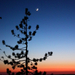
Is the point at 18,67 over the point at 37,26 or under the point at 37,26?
under

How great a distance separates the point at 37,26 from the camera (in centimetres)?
1192

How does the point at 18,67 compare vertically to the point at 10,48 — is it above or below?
below

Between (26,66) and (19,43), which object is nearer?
(26,66)

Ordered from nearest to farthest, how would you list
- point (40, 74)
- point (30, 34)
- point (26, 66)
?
point (40, 74) → point (26, 66) → point (30, 34)

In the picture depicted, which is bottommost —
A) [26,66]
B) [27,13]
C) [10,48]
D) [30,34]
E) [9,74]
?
[9,74]

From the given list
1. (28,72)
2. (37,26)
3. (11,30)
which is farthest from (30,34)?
(28,72)

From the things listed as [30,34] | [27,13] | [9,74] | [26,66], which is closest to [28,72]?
[26,66]

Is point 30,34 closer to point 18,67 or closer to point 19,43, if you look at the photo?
point 19,43

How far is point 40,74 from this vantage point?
9844 millimetres

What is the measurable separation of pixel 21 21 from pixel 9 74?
19.3 feet

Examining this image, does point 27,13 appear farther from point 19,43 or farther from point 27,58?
point 27,58

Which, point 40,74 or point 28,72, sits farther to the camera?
point 28,72

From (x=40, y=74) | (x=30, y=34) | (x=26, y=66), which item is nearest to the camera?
(x=40, y=74)

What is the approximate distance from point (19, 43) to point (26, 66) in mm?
2583
